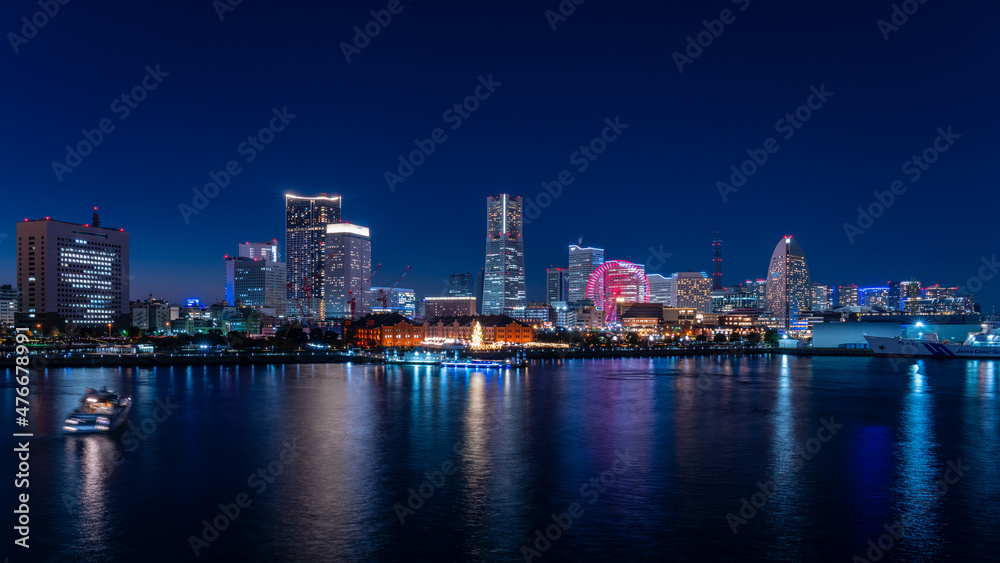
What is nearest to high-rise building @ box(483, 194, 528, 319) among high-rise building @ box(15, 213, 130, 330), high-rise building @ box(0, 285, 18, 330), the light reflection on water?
high-rise building @ box(15, 213, 130, 330)

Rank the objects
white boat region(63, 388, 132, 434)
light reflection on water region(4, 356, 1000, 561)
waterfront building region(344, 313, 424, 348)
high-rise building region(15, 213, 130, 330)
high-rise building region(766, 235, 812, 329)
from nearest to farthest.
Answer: light reflection on water region(4, 356, 1000, 561) < white boat region(63, 388, 132, 434) < waterfront building region(344, 313, 424, 348) < high-rise building region(15, 213, 130, 330) < high-rise building region(766, 235, 812, 329)

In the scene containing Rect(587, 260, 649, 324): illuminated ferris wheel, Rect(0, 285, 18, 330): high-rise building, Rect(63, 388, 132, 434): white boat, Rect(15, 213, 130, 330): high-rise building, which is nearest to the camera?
Rect(63, 388, 132, 434): white boat

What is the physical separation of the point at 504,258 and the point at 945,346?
120 metres

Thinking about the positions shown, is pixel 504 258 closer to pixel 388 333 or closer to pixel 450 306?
pixel 450 306

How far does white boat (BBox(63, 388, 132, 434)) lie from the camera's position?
2427 centimetres

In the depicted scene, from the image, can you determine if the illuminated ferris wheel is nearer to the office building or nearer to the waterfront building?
the waterfront building

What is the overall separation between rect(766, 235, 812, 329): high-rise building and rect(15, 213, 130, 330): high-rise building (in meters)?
148

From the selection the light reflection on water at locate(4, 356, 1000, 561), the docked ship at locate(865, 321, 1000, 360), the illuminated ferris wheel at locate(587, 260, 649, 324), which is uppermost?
the illuminated ferris wheel at locate(587, 260, 649, 324)

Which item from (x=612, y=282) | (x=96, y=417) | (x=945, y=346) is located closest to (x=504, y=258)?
(x=612, y=282)

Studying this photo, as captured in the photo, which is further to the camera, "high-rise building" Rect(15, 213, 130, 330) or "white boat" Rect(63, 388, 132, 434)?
"high-rise building" Rect(15, 213, 130, 330)

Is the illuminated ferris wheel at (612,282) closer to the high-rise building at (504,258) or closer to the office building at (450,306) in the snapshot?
the high-rise building at (504,258)

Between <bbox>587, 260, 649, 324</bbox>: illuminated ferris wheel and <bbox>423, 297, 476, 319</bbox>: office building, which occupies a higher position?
<bbox>587, 260, 649, 324</bbox>: illuminated ferris wheel

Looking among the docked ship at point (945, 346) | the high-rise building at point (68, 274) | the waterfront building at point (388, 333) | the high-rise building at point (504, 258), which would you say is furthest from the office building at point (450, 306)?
the docked ship at point (945, 346)

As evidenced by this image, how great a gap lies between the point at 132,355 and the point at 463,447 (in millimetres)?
55155
